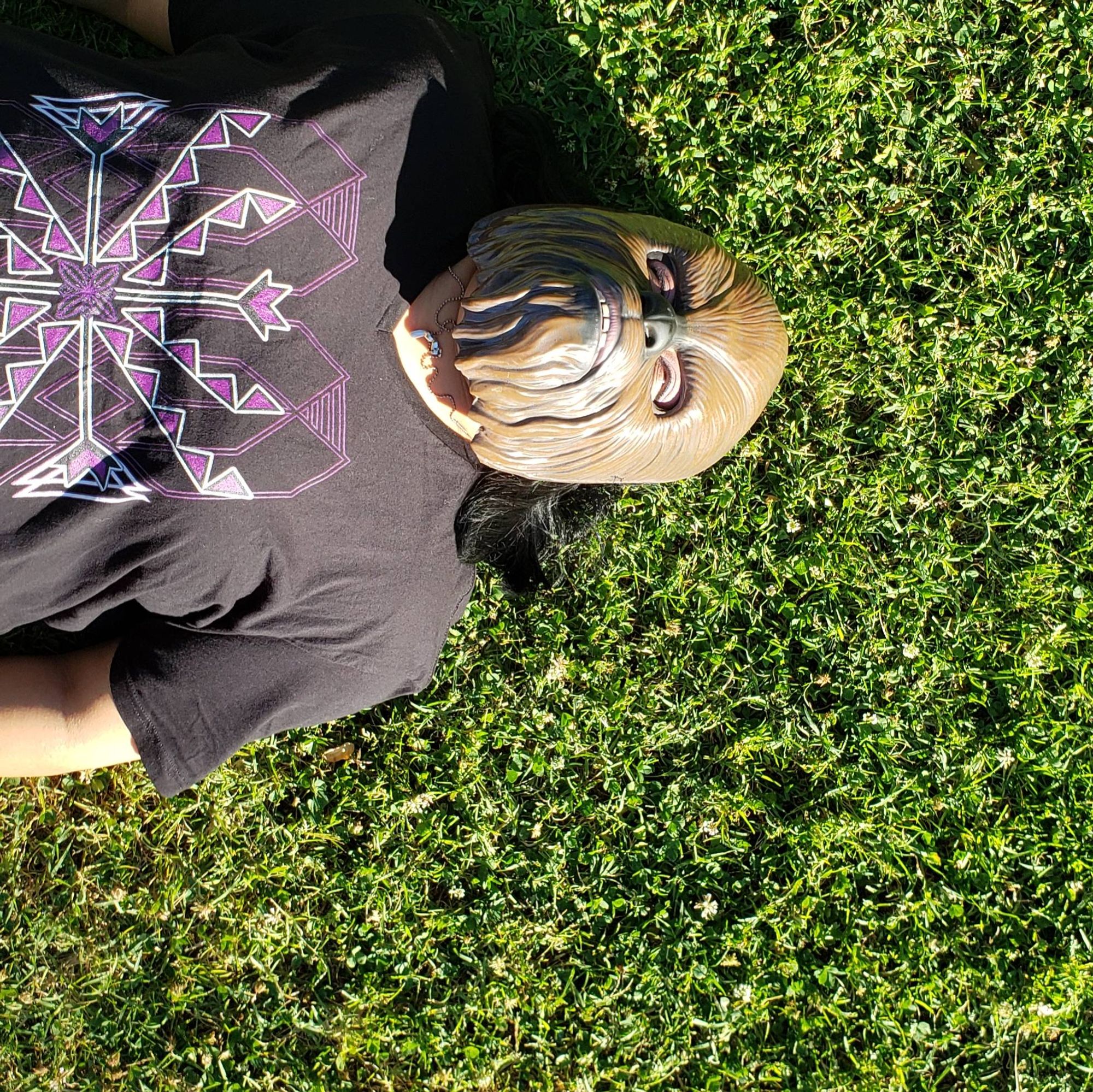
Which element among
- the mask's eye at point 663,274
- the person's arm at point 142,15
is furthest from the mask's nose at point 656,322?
the person's arm at point 142,15

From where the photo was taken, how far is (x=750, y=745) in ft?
12.7

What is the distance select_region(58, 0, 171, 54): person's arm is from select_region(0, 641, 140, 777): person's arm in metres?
2.12

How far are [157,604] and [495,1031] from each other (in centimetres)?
212

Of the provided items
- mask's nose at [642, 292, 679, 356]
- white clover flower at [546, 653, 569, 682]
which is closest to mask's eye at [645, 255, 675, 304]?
mask's nose at [642, 292, 679, 356]

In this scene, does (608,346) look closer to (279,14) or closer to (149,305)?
(149,305)

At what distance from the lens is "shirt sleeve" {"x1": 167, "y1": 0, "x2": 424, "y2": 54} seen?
3.06m

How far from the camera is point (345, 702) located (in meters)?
3.06

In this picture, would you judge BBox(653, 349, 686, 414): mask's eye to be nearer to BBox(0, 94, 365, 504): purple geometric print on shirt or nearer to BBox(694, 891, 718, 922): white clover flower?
BBox(0, 94, 365, 504): purple geometric print on shirt

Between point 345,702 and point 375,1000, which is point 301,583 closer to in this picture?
point 345,702

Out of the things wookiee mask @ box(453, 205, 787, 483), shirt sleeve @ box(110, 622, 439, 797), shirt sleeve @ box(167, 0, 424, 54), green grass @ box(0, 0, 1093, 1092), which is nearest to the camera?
wookiee mask @ box(453, 205, 787, 483)

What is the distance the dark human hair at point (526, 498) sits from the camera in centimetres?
309

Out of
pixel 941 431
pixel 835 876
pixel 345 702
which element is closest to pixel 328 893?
pixel 345 702

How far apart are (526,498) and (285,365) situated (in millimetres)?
856

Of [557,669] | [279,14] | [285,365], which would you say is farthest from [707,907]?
[279,14]
